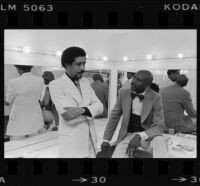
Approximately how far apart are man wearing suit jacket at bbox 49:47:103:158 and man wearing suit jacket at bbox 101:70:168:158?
20 cm

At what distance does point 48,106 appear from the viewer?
132cm

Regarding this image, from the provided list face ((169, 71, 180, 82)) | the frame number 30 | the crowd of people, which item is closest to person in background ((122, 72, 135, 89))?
the crowd of people

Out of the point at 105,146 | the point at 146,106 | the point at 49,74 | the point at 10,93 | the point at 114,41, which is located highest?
the point at 114,41

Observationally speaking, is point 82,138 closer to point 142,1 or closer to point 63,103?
point 63,103

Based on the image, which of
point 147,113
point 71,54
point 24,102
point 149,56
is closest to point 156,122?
point 147,113

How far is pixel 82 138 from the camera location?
45.3 inches

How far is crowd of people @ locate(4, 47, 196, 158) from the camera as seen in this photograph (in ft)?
3.65

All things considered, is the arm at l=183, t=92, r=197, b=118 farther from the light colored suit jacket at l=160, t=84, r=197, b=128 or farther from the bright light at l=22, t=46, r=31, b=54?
the bright light at l=22, t=46, r=31, b=54

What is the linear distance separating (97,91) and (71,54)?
0.30 metres

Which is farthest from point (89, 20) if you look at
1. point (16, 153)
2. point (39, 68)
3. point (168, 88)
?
point (16, 153)

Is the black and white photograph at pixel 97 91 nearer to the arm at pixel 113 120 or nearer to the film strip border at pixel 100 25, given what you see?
the arm at pixel 113 120

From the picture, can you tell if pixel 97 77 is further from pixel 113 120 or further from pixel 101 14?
pixel 101 14

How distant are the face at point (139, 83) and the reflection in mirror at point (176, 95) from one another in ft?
0.27

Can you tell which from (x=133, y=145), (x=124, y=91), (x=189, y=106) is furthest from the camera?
(x=189, y=106)
